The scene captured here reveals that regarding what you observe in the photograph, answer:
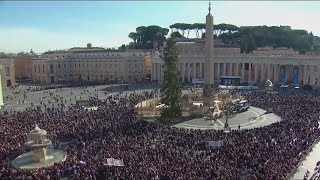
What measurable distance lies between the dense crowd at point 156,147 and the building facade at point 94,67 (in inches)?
1918

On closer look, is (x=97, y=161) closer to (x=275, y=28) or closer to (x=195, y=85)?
(x=195, y=85)

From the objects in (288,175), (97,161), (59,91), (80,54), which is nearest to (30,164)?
(97,161)

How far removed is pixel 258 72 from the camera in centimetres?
7544

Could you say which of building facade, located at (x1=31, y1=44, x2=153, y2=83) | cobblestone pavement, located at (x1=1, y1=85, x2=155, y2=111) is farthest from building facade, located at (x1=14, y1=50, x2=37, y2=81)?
cobblestone pavement, located at (x1=1, y1=85, x2=155, y2=111)

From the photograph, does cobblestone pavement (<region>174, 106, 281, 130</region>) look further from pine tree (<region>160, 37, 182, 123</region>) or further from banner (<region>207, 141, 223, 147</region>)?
banner (<region>207, 141, 223, 147</region>)

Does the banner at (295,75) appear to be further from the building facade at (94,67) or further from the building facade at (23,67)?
the building facade at (23,67)

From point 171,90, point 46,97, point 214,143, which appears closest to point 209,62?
point 171,90

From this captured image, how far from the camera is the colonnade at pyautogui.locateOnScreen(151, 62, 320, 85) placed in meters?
69.2

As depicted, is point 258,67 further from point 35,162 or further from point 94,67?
point 35,162

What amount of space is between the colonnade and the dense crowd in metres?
31.6

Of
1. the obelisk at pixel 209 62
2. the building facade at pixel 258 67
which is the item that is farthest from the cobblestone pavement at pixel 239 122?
the building facade at pixel 258 67

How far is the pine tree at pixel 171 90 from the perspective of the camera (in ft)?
125

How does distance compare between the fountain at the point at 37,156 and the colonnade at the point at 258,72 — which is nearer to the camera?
the fountain at the point at 37,156

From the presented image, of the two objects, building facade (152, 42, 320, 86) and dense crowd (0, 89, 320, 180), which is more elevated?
building facade (152, 42, 320, 86)
